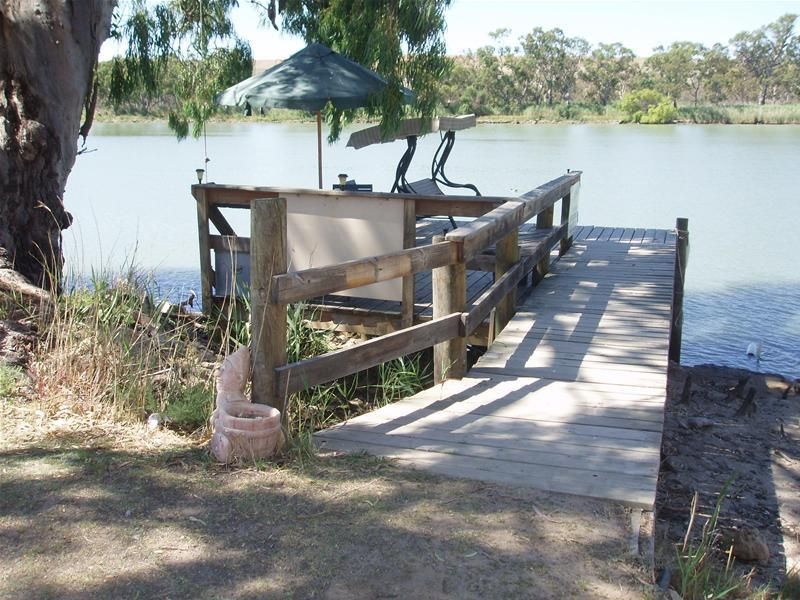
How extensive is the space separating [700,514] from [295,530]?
2.45 meters

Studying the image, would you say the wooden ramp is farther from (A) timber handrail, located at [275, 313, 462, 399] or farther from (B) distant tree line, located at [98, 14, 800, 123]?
(B) distant tree line, located at [98, 14, 800, 123]

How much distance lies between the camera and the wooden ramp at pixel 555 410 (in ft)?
11.5

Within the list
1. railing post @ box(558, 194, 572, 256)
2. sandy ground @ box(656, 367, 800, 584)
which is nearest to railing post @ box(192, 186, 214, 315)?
railing post @ box(558, 194, 572, 256)

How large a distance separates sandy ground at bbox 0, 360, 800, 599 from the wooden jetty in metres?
0.31

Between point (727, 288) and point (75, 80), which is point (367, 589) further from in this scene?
point (727, 288)

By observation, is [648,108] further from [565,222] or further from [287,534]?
[287,534]

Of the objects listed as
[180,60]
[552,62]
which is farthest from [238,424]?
[552,62]

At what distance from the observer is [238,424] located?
11.3ft

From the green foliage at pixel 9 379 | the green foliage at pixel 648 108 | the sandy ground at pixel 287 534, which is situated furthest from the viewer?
the green foliage at pixel 648 108

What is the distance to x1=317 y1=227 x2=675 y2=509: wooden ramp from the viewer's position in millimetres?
3504

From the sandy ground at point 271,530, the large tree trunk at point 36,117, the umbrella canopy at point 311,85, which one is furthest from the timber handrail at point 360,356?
the umbrella canopy at point 311,85

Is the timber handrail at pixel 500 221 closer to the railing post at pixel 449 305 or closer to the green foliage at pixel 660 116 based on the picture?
the railing post at pixel 449 305

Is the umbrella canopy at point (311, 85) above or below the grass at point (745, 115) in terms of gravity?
below

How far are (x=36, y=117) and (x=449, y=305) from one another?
131 inches
